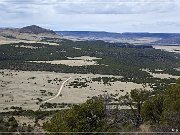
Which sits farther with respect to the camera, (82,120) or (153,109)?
(153,109)

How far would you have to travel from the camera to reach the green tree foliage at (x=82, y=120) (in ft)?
98.1

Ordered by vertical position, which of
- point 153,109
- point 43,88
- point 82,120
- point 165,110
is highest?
point 82,120

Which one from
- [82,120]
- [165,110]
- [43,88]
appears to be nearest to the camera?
[82,120]

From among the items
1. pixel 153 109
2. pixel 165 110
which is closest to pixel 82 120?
pixel 165 110

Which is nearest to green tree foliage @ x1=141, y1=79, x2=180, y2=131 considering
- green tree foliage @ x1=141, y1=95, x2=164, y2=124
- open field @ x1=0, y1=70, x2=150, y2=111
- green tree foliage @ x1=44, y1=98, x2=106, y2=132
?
green tree foliage @ x1=141, y1=95, x2=164, y2=124

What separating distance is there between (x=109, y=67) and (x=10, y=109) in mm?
67324

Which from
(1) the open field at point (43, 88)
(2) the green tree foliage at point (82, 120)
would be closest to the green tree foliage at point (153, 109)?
(2) the green tree foliage at point (82, 120)

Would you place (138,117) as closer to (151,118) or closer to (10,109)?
(151,118)

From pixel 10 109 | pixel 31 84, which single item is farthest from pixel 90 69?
pixel 10 109

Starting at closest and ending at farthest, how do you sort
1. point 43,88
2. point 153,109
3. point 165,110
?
point 165,110 < point 153,109 < point 43,88

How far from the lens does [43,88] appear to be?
281 ft

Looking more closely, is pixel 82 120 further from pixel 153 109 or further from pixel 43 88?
pixel 43 88

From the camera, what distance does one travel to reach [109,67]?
126 metres

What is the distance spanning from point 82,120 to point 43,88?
5499 cm
